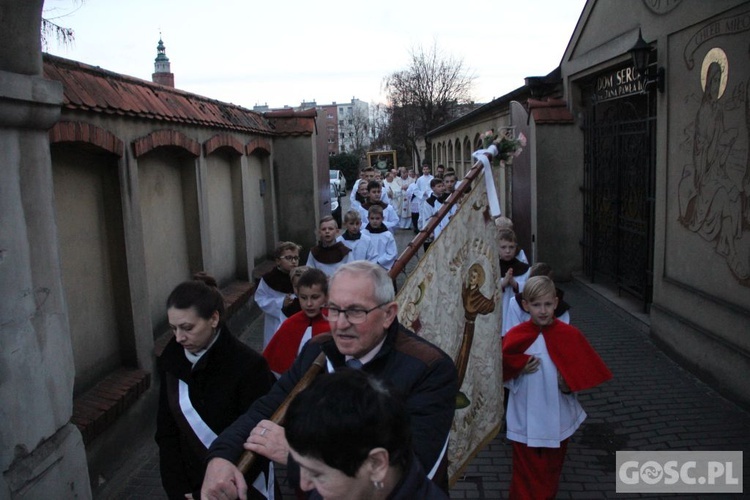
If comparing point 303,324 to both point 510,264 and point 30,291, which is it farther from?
point 510,264

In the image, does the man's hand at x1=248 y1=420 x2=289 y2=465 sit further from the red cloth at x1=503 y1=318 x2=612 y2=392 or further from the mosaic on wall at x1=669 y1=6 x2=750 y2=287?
the mosaic on wall at x1=669 y1=6 x2=750 y2=287

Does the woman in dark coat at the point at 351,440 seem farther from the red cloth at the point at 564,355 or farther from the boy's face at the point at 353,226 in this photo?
the boy's face at the point at 353,226

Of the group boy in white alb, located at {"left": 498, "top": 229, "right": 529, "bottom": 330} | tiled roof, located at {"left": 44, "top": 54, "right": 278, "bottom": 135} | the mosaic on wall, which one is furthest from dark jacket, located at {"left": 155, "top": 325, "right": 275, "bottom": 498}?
the mosaic on wall

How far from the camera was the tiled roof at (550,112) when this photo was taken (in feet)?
37.2

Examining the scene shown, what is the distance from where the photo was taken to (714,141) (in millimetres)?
6539

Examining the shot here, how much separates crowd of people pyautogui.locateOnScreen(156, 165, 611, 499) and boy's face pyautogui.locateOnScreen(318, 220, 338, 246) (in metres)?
1.18

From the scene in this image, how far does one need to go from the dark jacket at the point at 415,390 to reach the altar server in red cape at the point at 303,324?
220 centimetres

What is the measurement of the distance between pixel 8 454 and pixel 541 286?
312 cm

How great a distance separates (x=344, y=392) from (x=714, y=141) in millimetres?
6172

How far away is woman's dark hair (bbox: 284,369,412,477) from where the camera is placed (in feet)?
5.06

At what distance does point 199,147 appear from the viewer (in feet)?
25.1

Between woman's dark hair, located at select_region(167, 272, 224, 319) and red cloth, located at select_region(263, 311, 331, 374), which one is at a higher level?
woman's dark hair, located at select_region(167, 272, 224, 319)

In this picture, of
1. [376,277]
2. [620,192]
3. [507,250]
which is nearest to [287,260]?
[507,250]

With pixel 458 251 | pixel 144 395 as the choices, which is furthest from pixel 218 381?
pixel 144 395
